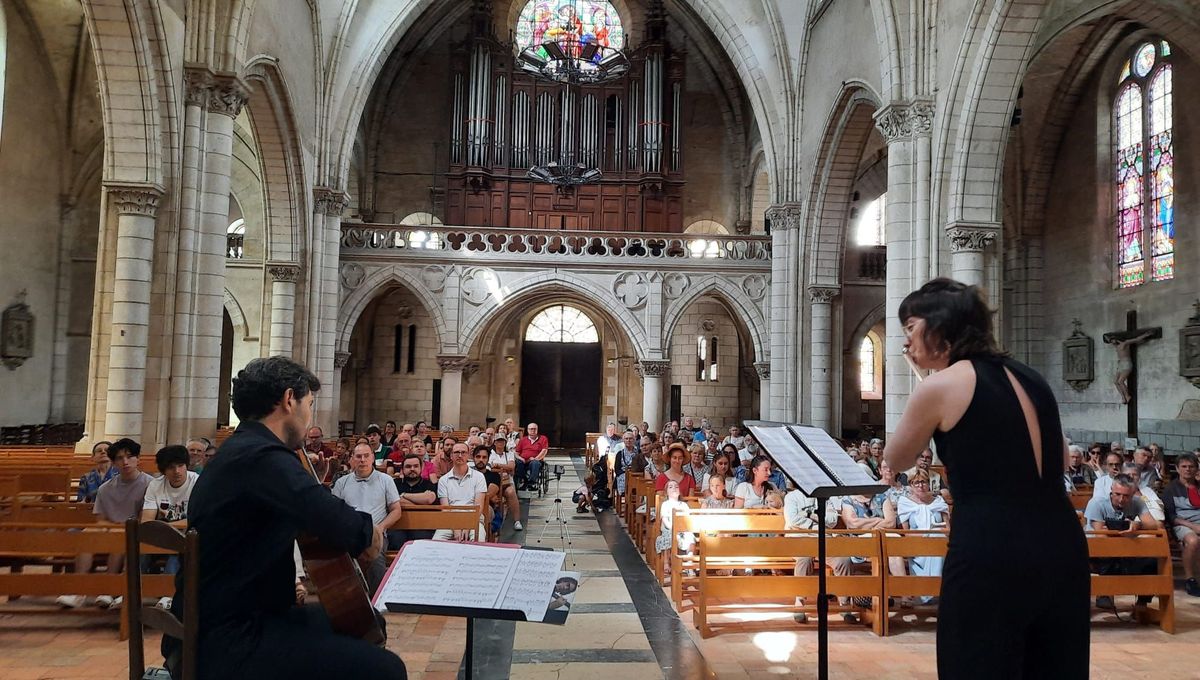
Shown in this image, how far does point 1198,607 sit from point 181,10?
12.8 meters

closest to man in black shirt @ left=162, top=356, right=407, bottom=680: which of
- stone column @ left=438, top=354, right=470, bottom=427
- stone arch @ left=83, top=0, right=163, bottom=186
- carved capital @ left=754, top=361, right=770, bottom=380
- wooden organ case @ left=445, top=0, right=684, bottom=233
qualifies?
stone arch @ left=83, top=0, right=163, bottom=186

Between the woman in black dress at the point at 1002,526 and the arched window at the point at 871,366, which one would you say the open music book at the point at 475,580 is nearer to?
the woman in black dress at the point at 1002,526

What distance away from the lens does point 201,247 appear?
1076 cm

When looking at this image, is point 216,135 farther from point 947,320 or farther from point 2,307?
point 947,320

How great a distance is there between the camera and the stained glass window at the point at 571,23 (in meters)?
24.7

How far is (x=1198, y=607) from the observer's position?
652 cm

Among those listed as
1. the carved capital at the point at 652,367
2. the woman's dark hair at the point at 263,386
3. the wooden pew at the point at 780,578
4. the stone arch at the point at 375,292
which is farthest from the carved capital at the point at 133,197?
the carved capital at the point at 652,367

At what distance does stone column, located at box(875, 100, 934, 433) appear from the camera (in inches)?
453

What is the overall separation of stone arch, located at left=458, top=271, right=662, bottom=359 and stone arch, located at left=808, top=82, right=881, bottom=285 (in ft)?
14.8

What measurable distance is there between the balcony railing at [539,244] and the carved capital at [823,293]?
2586 mm

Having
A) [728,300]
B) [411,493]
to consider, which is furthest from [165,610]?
[728,300]

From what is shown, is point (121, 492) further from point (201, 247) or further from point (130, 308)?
point (201, 247)

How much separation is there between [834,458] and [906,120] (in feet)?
31.8

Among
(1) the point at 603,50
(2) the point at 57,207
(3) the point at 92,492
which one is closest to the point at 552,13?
(1) the point at 603,50
